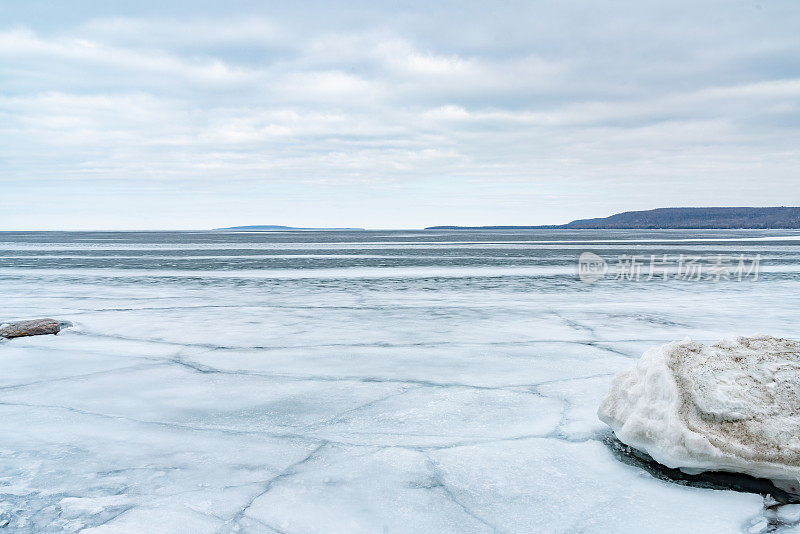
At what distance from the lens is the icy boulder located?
7.73ft

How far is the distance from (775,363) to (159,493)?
2.70 m

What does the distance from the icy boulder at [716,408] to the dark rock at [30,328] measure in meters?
5.09

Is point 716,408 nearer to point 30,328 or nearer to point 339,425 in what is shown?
point 339,425

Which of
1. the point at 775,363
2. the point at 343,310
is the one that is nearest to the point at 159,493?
the point at 775,363

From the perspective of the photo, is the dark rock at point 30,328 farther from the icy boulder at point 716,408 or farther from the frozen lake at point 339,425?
→ the icy boulder at point 716,408

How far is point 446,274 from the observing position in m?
13.7

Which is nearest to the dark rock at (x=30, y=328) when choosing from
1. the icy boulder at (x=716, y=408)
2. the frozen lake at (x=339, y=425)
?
the frozen lake at (x=339, y=425)

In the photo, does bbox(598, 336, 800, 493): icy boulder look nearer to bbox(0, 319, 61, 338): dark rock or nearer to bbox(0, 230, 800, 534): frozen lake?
bbox(0, 230, 800, 534): frozen lake

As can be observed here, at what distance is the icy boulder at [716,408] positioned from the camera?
2355 mm

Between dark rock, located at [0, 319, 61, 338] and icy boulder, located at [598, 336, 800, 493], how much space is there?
5.09 meters

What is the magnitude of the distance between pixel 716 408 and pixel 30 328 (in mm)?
5684

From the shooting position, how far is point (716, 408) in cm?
256

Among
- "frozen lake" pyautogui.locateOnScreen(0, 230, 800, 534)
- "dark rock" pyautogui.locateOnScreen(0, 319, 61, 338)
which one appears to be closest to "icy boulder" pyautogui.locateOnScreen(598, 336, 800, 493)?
"frozen lake" pyautogui.locateOnScreen(0, 230, 800, 534)

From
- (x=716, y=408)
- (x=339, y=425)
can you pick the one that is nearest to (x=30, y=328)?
(x=339, y=425)
